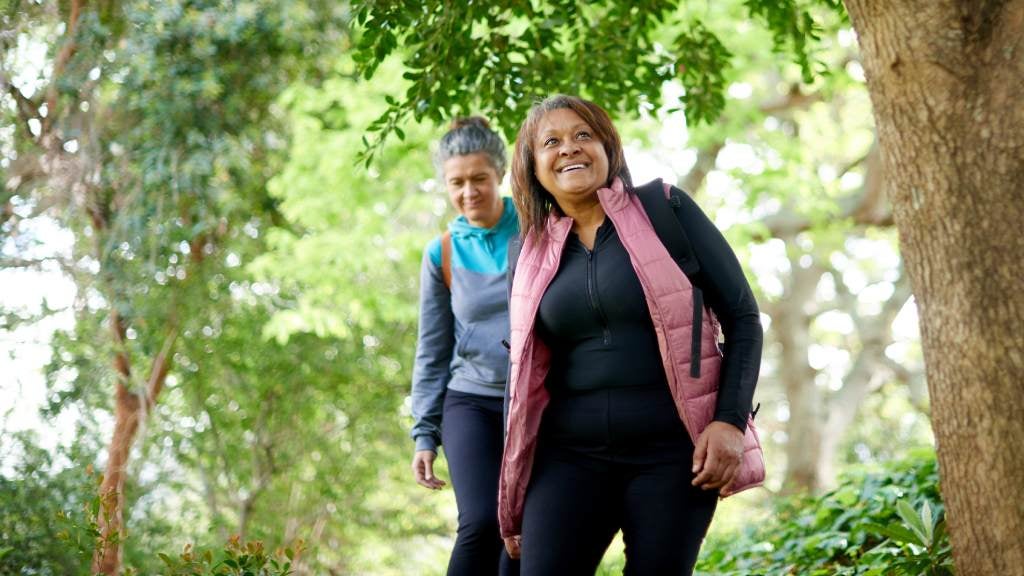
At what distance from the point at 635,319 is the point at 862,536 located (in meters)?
2.80

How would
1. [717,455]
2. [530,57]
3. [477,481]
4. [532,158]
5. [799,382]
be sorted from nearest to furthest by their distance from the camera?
[717,455] < [532,158] < [477,481] < [530,57] < [799,382]

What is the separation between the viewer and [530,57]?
17.8ft

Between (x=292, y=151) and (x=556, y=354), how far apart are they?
8205 mm

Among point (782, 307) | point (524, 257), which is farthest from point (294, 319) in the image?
point (782, 307)

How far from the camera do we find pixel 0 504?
4422mm

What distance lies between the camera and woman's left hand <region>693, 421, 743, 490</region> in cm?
273

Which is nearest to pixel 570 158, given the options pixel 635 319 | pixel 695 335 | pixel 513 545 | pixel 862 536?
pixel 635 319

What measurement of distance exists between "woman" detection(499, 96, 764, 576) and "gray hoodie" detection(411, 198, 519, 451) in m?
0.74

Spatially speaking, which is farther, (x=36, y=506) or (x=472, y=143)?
(x=36, y=506)

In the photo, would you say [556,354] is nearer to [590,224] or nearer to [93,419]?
[590,224]

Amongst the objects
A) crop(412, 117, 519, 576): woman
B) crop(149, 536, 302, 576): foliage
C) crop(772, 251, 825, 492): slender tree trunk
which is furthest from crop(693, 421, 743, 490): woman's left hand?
crop(772, 251, 825, 492): slender tree trunk

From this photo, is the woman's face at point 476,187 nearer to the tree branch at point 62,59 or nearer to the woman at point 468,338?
the woman at point 468,338

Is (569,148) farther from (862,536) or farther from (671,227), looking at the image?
(862,536)

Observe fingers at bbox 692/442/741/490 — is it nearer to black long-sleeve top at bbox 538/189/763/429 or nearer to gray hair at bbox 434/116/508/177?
black long-sleeve top at bbox 538/189/763/429
